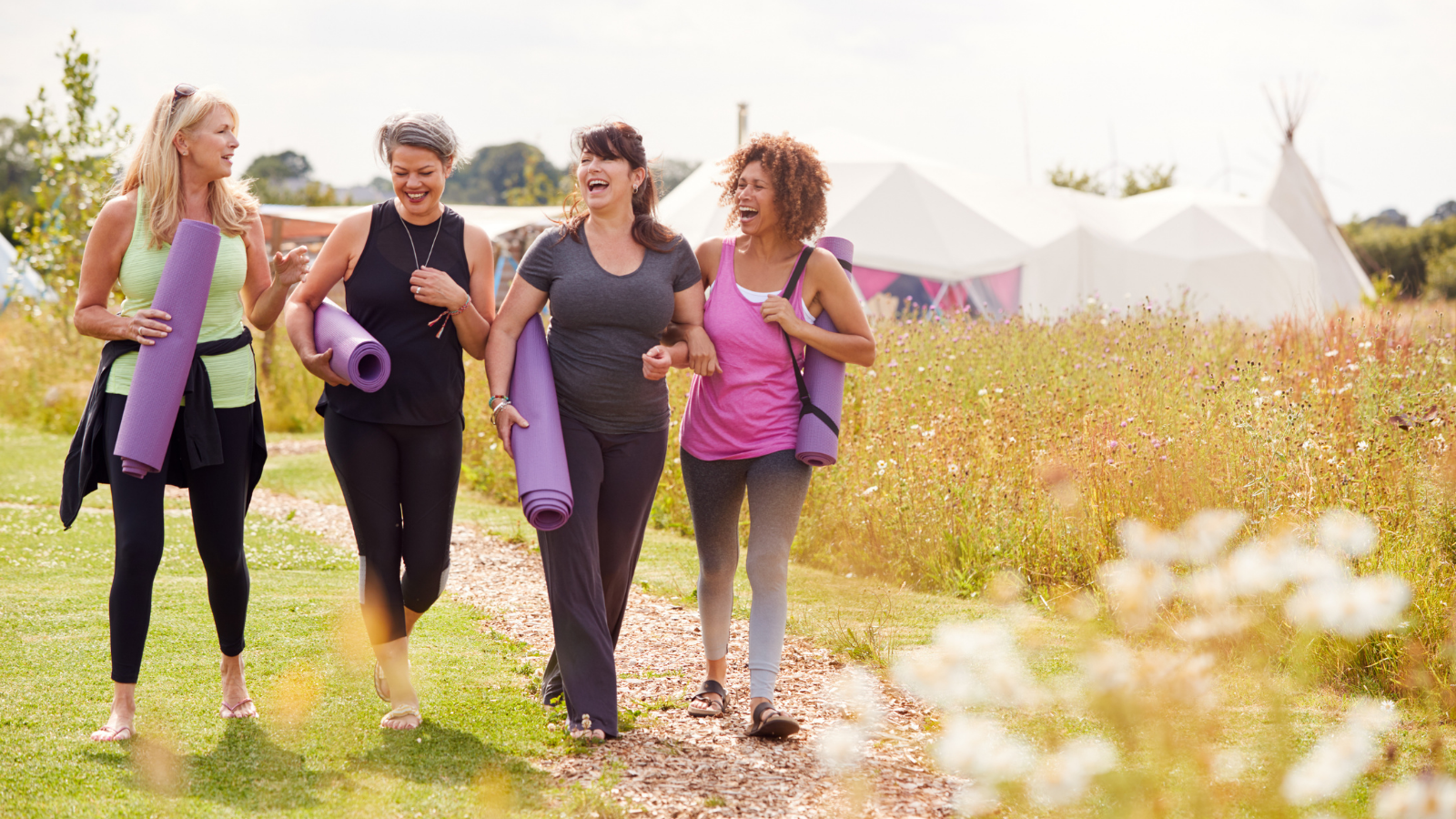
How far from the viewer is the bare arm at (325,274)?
329 cm

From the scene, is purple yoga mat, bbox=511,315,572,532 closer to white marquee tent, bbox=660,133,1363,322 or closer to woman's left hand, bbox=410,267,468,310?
woman's left hand, bbox=410,267,468,310

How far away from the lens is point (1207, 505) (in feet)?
16.8

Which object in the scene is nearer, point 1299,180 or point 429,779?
point 429,779

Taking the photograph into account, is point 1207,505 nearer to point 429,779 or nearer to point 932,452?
point 932,452

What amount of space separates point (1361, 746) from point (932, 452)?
4.89m

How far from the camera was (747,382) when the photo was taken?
3.60m

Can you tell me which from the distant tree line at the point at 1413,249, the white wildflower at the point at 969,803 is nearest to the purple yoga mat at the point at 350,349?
the white wildflower at the point at 969,803

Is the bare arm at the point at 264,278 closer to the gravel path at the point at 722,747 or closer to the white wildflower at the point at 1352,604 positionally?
the gravel path at the point at 722,747

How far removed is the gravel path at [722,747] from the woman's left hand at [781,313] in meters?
1.27

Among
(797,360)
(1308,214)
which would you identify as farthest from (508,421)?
(1308,214)

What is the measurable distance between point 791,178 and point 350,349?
55.3 inches

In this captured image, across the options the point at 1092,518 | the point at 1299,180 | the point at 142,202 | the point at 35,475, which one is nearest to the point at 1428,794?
the point at 142,202

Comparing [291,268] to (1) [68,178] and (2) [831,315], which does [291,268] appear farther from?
(1) [68,178]

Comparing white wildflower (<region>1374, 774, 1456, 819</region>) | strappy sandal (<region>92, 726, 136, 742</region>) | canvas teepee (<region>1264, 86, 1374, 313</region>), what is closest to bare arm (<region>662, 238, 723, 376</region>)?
strappy sandal (<region>92, 726, 136, 742</region>)
